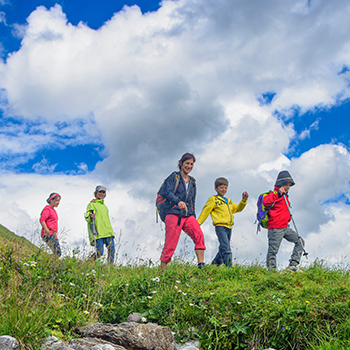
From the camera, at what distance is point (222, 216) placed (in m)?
8.05

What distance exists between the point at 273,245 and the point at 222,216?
1.38 metres

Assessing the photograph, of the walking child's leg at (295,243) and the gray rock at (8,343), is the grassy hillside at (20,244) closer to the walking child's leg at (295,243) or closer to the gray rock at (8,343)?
the gray rock at (8,343)

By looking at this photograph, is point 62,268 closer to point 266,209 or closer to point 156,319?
point 156,319

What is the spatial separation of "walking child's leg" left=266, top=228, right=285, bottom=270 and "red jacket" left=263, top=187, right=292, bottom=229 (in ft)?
0.46

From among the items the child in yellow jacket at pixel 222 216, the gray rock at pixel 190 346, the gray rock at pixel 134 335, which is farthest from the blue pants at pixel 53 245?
the child in yellow jacket at pixel 222 216

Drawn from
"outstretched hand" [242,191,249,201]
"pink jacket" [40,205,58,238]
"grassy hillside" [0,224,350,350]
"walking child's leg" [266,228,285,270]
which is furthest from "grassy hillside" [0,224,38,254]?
"walking child's leg" [266,228,285,270]

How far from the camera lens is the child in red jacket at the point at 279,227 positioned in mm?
8031

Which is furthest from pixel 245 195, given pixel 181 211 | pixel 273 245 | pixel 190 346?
pixel 190 346

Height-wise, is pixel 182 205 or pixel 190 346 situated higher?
pixel 182 205

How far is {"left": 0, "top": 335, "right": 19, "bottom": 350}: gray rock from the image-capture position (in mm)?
3389

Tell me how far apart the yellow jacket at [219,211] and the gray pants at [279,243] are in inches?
38.9

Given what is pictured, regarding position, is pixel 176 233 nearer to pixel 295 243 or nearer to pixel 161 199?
pixel 161 199

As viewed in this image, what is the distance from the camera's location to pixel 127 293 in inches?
210

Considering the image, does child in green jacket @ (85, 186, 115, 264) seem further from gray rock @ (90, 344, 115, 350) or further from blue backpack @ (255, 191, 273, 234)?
gray rock @ (90, 344, 115, 350)
